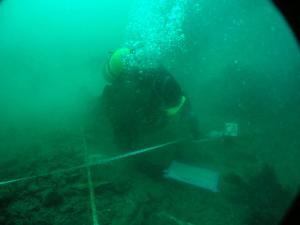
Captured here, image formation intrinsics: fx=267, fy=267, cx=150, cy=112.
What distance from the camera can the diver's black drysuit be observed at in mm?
4121

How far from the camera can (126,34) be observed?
61.3ft

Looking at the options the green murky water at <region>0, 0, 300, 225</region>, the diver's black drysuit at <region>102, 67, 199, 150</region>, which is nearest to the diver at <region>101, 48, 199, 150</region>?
the diver's black drysuit at <region>102, 67, 199, 150</region>

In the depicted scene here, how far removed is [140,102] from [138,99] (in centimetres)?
6

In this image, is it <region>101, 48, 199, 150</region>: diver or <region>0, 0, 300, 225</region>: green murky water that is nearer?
<region>0, 0, 300, 225</region>: green murky water

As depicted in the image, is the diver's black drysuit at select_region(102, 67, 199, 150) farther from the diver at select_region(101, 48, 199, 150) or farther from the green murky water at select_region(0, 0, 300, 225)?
the green murky water at select_region(0, 0, 300, 225)

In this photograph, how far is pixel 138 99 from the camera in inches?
164

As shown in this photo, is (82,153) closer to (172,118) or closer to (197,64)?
(172,118)

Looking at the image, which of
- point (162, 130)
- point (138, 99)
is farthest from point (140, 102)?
point (162, 130)

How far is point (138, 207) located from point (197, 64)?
31.7 feet

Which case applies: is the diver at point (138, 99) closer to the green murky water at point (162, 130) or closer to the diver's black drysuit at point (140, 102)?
the diver's black drysuit at point (140, 102)

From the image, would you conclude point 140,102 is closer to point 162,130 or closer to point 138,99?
point 138,99

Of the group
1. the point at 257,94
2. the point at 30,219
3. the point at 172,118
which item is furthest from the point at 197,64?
the point at 30,219

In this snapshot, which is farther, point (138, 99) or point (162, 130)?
point (162, 130)

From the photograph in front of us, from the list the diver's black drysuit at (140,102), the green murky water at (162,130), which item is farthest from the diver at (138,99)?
the green murky water at (162,130)
